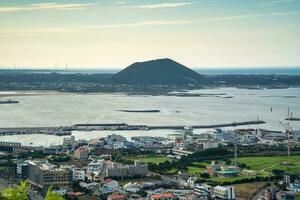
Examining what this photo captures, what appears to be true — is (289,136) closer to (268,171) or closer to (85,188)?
(268,171)

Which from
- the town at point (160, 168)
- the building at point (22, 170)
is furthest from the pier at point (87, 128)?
the building at point (22, 170)

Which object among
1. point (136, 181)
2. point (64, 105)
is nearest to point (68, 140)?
point (136, 181)

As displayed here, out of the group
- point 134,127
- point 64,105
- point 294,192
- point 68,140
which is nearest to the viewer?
point 294,192

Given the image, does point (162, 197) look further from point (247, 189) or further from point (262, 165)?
point (262, 165)

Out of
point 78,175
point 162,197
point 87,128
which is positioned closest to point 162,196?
point 162,197

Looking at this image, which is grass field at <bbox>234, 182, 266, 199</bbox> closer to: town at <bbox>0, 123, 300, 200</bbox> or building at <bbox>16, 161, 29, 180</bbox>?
town at <bbox>0, 123, 300, 200</bbox>

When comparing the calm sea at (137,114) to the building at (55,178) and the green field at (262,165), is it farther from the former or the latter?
the building at (55,178)
